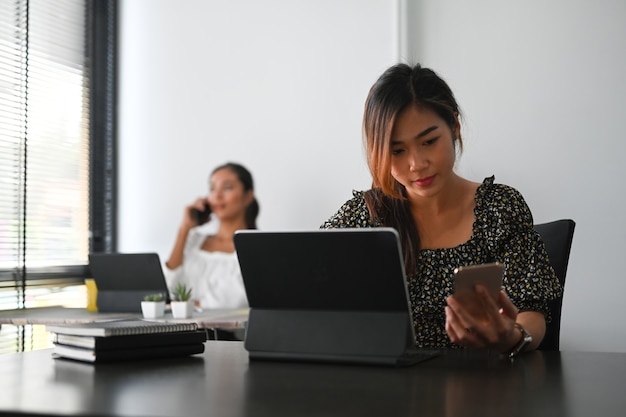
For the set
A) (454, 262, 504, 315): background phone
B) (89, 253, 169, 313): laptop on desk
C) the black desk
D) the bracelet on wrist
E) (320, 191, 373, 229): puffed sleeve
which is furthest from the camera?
(89, 253, 169, 313): laptop on desk

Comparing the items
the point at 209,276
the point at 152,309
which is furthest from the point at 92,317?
the point at 209,276

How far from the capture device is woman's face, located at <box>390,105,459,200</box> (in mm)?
2023

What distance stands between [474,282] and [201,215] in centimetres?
301

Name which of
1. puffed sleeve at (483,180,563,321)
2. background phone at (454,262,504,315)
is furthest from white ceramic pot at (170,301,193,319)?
background phone at (454,262,504,315)

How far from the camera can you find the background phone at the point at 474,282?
1329 millimetres

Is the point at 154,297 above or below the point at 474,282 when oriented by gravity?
below

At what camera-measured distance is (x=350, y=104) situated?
3926mm

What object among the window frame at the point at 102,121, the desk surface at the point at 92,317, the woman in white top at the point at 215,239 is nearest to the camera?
the desk surface at the point at 92,317

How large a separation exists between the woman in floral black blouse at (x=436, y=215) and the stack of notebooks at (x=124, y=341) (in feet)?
2.37

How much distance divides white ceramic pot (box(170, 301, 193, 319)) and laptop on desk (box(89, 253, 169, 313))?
0.48 ft

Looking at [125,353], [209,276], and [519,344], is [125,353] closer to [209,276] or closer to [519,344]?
[519,344]

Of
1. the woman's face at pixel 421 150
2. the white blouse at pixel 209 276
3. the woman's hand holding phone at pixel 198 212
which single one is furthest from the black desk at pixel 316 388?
the woman's hand holding phone at pixel 198 212

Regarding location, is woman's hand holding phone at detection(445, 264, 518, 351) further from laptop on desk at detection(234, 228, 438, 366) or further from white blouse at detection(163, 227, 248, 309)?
white blouse at detection(163, 227, 248, 309)

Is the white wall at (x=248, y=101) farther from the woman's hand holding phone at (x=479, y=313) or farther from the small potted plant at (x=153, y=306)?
the woman's hand holding phone at (x=479, y=313)
